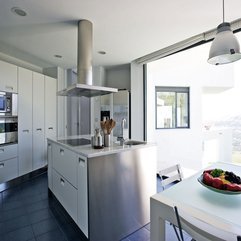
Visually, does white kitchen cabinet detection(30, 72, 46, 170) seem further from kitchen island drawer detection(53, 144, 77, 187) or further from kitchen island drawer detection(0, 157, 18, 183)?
kitchen island drawer detection(53, 144, 77, 187)

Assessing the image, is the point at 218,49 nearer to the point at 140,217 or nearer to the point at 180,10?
the point at 180,10

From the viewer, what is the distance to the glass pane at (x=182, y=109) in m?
4.25

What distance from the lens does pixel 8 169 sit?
9.74 feet

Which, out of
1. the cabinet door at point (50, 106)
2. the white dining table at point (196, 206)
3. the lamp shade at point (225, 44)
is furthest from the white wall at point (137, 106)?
the white dining table at point (196, 206)

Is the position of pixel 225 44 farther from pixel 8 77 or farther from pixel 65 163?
pixel 8 77

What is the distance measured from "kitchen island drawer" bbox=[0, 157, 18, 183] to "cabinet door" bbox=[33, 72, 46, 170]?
471 millimetres

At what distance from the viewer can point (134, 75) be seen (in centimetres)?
386

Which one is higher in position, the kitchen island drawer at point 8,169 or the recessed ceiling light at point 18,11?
the recessed ceiling light at point 18,11

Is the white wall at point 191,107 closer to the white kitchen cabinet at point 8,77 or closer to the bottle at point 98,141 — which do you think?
the bottle at point 98,141

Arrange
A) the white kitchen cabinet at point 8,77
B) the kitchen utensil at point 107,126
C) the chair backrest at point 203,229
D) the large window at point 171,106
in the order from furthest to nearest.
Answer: the large window at point 171,106 < the white kitchen cabinet at point 8,77 < the kitchen utensil at point 107,126 < the chair backrest at point 203,229

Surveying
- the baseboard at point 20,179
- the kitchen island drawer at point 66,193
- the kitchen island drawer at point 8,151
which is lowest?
the baseboard at point 20,179

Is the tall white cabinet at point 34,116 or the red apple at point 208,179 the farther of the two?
the tall white cabinet at point 34,116

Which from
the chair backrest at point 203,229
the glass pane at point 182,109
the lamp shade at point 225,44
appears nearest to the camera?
the chair backrest at point 203,229

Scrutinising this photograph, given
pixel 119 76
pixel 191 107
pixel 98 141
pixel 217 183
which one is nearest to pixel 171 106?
pixel 191 107
